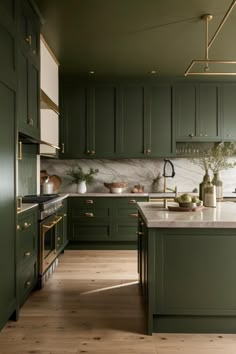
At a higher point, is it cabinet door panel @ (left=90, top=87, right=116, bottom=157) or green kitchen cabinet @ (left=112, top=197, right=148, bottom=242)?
cabinet door panel @ (left=90, top=87, right=116, bottom=157)

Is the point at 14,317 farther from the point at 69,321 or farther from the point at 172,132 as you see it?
the point at 172,132

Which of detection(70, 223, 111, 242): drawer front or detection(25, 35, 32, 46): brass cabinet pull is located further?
detection(70, 223, 111, 242): drawer front

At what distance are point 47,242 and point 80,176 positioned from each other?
2.10m

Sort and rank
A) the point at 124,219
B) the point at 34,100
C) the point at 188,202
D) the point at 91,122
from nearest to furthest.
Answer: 1. the point at 188,202
2. the point at 34,100
3. the point at 124,219
4. the point at 91,122

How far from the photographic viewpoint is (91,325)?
2.88m

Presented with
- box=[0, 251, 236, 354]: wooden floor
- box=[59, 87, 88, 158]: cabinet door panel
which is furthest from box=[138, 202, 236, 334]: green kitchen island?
box=[59, 87, 88, 158]: cabinet door panel

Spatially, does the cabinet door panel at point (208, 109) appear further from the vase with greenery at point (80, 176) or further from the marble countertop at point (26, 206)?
the marble countertop at point (26, 206)

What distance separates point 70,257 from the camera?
17.0ft

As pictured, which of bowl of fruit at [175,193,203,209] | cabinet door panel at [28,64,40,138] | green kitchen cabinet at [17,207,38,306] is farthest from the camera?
cabinet door panel at [28,64,40,138]

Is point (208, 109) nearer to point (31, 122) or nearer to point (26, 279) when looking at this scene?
point (31, 122)

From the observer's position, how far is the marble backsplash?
6238 mm

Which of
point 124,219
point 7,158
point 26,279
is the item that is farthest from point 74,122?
point 7,158

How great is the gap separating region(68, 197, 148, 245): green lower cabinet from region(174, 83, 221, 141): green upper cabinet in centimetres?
132

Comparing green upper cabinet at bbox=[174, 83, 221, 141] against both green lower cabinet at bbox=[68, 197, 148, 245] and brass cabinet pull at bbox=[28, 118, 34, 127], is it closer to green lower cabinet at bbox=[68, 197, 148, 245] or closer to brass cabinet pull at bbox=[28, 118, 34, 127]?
green lower cabinet at bbox=[68, 197, 148, 245]
